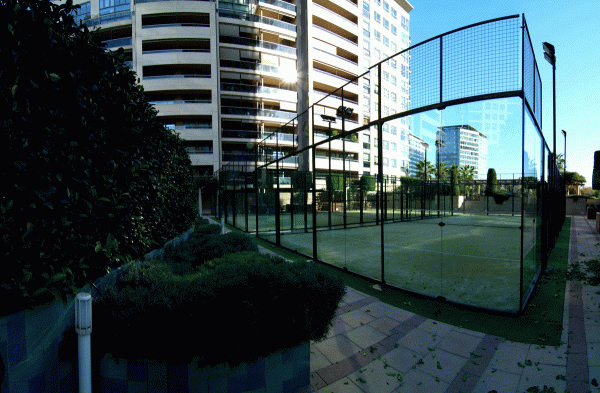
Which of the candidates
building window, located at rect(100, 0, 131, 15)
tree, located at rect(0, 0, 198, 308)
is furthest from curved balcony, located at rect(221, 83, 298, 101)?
tree, located at rect(0, 0, 198, 308)

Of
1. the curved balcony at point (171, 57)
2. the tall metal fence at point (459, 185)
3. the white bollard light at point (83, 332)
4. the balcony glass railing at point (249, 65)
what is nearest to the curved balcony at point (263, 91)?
the balcony glass railing at point (249, 65)

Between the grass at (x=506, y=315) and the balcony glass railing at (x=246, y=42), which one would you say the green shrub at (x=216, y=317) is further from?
the balcony glass railing at (x=246, y=42)

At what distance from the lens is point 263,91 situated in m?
36.1

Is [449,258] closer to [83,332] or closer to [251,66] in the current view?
[83,332]

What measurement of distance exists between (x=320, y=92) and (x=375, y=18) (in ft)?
74.2

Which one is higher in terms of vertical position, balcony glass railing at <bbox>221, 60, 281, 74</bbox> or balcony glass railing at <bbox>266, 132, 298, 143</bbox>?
balcony glass railing at <bbox>221, 60, 281, 74</bbox>

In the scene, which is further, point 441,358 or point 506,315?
point 506,315

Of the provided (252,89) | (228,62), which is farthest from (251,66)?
(228,62)

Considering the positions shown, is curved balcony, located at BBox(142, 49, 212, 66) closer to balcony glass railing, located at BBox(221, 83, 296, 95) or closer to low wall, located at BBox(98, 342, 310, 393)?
balcony glass railing, located at BBox(221, 83, 296, 95)

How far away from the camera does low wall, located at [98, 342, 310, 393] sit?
2.15m

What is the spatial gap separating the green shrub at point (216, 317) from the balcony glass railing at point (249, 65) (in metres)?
37.8

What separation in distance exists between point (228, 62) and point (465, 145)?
3805cm

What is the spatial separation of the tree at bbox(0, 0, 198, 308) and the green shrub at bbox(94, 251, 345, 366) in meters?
0.53

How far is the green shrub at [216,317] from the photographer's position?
2.17 metres
